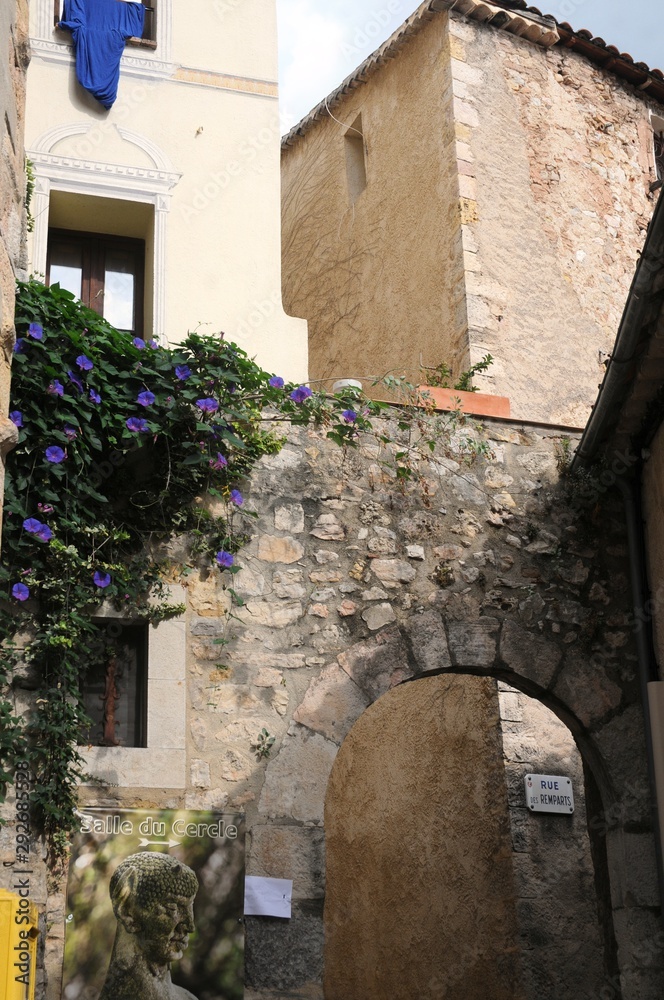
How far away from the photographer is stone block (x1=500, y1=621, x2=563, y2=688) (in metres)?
6.36

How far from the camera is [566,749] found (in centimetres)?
810

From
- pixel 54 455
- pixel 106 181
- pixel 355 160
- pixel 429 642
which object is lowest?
pixel 429 642

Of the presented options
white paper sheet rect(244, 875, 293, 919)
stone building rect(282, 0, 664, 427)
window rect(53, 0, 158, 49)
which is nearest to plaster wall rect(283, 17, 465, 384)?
stone building rect(282, 0, 664, 427)

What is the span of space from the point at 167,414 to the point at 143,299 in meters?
1.97

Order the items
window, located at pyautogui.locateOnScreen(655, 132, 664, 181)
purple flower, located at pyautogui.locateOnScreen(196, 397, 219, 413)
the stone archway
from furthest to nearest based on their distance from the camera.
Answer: window, located at pyautogui.locateOnScreen(655, 132, 664, 181) < the stone archway < purple flower, located at pyautogui.locateOnScreen(196, 397, 219, 413)

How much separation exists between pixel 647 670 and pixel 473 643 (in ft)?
3.10

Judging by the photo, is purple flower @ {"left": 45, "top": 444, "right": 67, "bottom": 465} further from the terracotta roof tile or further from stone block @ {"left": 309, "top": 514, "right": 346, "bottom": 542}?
the terracotta roof tile

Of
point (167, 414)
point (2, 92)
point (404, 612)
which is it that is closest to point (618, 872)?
point (404, 612)

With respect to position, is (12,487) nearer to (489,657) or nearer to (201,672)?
(201,672)

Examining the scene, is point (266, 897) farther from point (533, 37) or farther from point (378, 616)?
point (533, 37)

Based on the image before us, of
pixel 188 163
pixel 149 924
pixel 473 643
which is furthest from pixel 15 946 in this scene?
pixel 188 163

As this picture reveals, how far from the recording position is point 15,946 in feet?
11.2

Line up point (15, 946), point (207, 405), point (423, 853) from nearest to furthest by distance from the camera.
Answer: point (15, 946), point (207, 405), point (423, 853)

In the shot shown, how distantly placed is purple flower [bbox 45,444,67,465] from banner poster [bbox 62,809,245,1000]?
1.48 m
